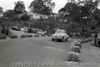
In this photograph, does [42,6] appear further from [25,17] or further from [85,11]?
[85,11]

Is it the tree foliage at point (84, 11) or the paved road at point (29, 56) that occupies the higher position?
the tree foliage at point (84, 11)

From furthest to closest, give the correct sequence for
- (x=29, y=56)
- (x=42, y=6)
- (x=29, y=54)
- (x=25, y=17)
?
(x=42, y=6) → (x=25, y=17) → (x=29, y=54) → (x=29, y=56)

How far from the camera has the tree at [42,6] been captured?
107 m

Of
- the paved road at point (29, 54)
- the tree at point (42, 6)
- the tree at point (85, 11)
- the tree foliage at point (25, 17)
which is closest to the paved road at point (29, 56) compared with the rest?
the paved road at point (29, 54)

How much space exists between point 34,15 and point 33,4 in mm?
28708

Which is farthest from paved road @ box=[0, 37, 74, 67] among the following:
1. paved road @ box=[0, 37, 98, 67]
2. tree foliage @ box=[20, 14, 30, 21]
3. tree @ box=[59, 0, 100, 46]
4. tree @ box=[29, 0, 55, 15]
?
tree @ box=[29, 0, 55, 15]

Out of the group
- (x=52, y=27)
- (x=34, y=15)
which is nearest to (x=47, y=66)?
(x=52, y=27)

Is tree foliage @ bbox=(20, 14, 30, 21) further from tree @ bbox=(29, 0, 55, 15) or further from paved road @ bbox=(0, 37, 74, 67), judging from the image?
paved road @ bbox=(0, 37, 74, 67)

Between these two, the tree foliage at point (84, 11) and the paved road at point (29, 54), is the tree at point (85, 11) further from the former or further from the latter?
the paved road at point (29, 54)

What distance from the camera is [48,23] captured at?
57500 mm

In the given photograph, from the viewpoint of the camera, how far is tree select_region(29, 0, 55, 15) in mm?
106688

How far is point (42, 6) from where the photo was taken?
354ft

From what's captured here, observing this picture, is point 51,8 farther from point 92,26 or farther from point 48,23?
point 92,26

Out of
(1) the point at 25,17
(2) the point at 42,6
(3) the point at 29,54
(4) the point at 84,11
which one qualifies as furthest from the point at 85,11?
(2) the point at 42,6
